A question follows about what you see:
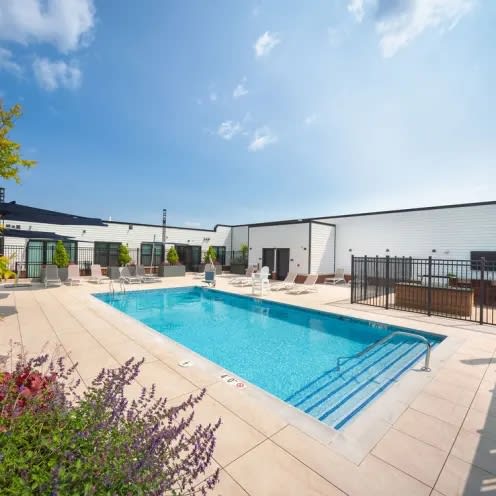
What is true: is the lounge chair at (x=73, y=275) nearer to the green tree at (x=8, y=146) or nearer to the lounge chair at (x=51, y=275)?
the lounge chair at (x=51, y=275)

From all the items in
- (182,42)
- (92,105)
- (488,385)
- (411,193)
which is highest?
(182,42)

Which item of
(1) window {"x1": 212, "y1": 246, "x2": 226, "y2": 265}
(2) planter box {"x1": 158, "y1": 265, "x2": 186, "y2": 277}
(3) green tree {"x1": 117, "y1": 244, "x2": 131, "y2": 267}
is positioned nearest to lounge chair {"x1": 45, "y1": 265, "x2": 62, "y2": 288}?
(3) green tree {"x1": 117, "y1": 244, "x2": 131, "y2": 267}

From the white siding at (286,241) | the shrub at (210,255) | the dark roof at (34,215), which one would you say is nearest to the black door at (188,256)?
the shrub at (210,255)

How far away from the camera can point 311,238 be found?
55.7ft

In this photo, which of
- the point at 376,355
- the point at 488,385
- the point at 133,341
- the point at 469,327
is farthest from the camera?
the point at 469,327

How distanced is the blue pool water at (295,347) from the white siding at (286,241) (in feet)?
23.6

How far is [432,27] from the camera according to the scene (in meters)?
6.26

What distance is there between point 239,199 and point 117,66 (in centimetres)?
1439

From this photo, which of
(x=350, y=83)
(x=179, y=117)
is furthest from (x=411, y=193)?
(x=179, y=117)

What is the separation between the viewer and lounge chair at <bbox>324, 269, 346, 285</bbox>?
1702 cm

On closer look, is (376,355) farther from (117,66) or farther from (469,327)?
(117,66)

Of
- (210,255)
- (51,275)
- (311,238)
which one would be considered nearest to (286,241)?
(311,238)

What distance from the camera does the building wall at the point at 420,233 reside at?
42.2 feet

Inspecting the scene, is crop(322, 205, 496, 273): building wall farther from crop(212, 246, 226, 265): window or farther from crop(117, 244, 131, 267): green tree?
crop(117, 244, 131, 267): green tree
